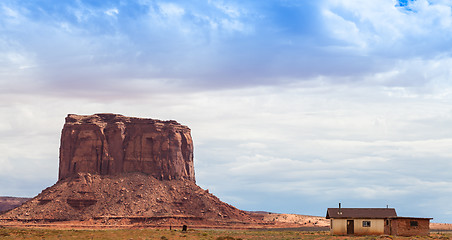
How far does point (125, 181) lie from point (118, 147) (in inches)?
370

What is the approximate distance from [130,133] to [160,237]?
278 ft

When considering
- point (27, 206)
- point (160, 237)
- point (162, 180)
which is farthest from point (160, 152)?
point (160, 237)

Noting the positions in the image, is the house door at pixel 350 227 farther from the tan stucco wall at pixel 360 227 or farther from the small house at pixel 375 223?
the tan stucco wall at pixel 360 227

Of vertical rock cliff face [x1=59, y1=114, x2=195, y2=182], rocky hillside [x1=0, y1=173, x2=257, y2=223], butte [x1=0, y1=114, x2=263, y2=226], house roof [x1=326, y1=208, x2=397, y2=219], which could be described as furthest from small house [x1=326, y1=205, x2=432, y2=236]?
vertical rock cliff face [x1=59, y1=114, x2=195, y2=182]

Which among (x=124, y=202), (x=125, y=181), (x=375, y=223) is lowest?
(x=375, y=223)

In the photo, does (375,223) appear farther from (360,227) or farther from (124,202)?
(124,202)

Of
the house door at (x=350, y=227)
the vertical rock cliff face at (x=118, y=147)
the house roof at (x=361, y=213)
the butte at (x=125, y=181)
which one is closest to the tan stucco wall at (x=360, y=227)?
the house door at (x=350, y=227)

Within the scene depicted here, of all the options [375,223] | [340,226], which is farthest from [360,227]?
[340,226]

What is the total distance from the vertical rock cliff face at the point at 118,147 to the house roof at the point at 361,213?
77.3 m

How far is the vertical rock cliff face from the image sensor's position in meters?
151

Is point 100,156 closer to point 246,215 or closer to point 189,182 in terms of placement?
point 189,182

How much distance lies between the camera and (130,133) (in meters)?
155

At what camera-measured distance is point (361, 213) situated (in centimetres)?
7994

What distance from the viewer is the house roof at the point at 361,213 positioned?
79062 mm
